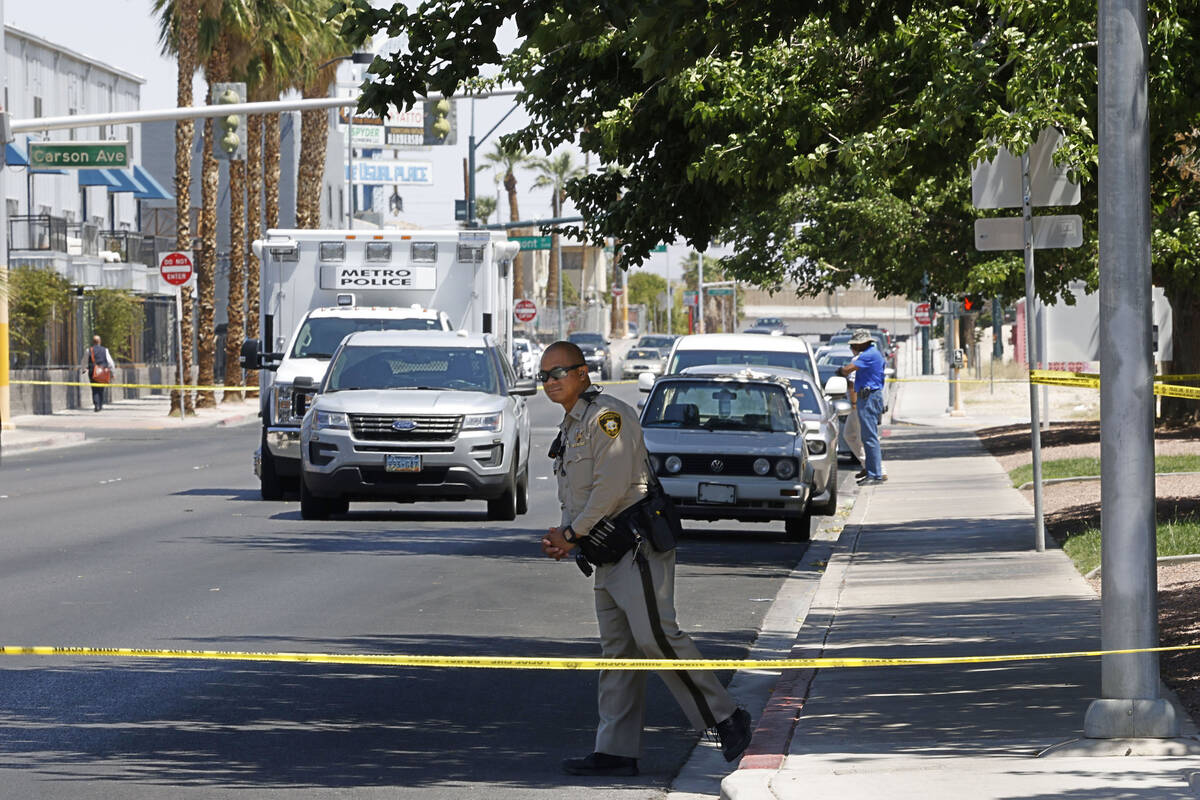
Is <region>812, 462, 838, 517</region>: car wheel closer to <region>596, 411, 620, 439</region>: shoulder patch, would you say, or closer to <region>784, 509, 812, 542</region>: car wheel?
<region>784, 509, 812, 542</region>: car wheel

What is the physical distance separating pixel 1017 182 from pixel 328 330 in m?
9.68

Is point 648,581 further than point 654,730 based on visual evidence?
No

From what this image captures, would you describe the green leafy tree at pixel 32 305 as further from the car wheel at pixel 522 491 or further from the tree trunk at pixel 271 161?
the car wheel at pixel 522 491

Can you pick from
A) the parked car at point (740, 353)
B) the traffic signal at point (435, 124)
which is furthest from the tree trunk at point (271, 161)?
the parked car at point (740, 353)

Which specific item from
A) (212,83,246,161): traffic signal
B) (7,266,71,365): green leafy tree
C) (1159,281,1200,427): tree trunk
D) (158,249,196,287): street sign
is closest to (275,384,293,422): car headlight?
(1159,281,1200,427): tree trunk

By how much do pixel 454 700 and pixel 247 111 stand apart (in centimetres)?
2182

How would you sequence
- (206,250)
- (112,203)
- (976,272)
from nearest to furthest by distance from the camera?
(976,272)
(206,250)
(112,203)

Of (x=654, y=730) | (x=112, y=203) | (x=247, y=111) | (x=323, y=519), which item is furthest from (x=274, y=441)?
(x=112, y=203)

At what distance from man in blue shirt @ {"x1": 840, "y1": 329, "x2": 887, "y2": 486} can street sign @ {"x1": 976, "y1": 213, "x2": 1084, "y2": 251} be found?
9552 millimetres

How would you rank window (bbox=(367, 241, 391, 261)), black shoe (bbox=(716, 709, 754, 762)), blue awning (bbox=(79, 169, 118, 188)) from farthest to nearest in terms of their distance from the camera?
blue awning (bbox=(79, 169, 118, 188)) < window (bbox=(367, 241, 391, 261)) < black shoe (bbox=(716, 709, 754, 762))

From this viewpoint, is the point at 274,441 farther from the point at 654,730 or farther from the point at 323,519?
the point at 654,730

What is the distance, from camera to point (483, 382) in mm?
20328

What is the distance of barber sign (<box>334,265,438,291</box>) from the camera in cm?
2447

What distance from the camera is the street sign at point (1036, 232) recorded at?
16.1 metres
